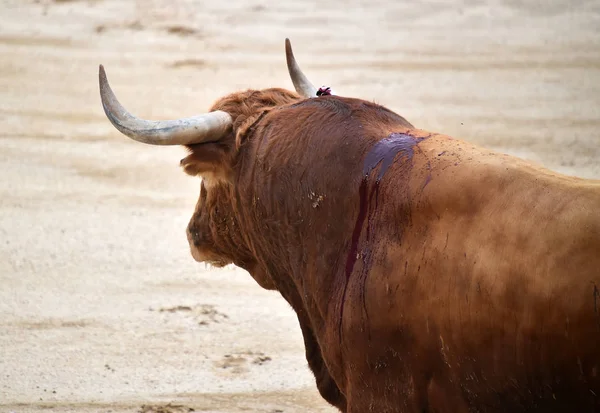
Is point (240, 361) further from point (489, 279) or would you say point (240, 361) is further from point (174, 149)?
point (174, 149)

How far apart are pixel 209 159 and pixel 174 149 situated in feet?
17.1

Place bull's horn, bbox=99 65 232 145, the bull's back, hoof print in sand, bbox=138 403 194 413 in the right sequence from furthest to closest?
hoof print in sand, bbox=138 403 194 413, bull's horn, bbox=99 65 232 145, the bull's back

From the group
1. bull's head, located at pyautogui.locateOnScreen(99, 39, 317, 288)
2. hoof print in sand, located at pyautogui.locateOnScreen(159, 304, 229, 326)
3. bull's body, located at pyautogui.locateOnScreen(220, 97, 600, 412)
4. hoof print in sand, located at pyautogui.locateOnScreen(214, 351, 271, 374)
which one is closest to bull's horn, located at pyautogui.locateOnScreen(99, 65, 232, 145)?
bull's head, located at pyautogui.locateOnScreen(99, 39, 317, 288)

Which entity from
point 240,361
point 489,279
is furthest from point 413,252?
point 240,361

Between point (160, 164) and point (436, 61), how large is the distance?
13.0 ft

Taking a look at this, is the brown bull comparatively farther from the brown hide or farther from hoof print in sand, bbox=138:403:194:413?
hoof print in sand, bbox=138:403:194:413

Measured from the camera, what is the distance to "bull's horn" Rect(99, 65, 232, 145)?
369 centimetres

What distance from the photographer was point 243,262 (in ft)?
13.8

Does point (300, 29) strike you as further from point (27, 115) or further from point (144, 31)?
point (27, 115)

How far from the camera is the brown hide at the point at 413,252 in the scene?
2.64m

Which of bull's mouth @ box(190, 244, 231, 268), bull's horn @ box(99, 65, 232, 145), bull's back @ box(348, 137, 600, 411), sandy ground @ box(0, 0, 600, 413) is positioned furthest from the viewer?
sandy ground @ box(0, 0, 600, 413)

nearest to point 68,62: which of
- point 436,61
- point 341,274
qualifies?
point 436,61

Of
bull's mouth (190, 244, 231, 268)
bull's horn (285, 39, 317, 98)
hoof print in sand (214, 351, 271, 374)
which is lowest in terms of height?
hoof print in sand (214, 351, 271, 374)

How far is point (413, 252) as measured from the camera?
119 inches
